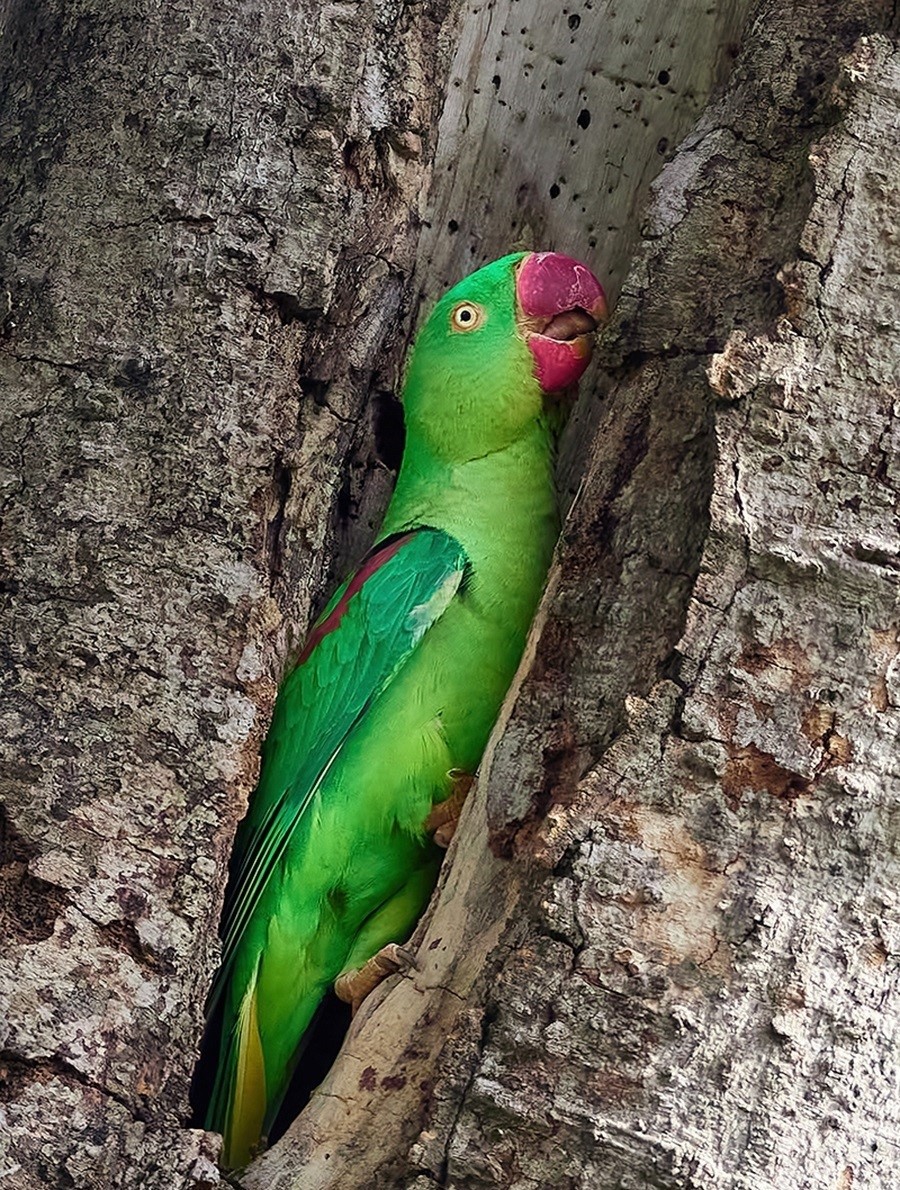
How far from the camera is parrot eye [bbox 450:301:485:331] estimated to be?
3.09 m

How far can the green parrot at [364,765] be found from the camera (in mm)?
2867

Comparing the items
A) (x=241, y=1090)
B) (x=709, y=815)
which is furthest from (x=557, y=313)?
(x=241, y=1090)

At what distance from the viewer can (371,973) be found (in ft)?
8.63

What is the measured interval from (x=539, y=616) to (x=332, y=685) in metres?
0.62

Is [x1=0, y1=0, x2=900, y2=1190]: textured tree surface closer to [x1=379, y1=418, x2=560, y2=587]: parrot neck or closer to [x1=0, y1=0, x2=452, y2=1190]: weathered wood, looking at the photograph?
[x1=0, y1=0, x2=452, y2=1190]: weathered wood

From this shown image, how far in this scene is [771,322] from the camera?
7.64 feet

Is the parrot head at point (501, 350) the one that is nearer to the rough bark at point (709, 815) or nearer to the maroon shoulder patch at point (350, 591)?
the maroon shoulder patch at point (350, 591)

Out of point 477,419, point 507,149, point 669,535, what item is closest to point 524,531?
point 477,419

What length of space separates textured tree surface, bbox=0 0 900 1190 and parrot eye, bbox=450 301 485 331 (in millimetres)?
156

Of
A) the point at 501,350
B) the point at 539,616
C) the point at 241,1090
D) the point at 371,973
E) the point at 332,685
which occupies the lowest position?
the point at 241,1090

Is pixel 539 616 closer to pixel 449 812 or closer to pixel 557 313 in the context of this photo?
pixel 449 812

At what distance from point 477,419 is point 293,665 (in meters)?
0.76

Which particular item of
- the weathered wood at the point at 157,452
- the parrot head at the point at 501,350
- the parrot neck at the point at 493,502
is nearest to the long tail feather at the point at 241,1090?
Result: the weathered wood at the point at 157,452

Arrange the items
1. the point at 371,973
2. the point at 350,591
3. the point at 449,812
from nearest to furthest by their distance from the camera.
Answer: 1. the point at 371,973
2. the point at 449,812
3. the point at 350,591
